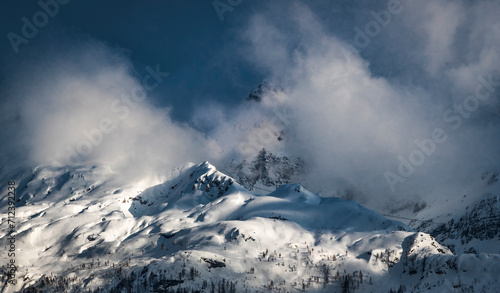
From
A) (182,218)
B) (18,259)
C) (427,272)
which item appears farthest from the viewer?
(182,218)

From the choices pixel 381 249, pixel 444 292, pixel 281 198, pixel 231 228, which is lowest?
pixel 444 292

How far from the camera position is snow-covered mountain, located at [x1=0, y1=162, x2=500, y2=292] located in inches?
2970

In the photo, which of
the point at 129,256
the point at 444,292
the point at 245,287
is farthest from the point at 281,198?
the point at 444,292

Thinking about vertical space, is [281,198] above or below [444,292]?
above

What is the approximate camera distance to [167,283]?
77.0 metres

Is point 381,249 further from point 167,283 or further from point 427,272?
point 167,283

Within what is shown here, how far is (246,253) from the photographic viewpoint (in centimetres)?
10419

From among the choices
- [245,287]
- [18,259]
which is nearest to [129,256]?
[18,259]

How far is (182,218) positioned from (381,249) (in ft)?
280

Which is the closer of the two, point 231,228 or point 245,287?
point 245,287

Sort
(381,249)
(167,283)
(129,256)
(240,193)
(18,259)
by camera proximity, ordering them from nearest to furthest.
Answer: (167,283) < (381,249) < (129,256) < (18,259) < (240,193)

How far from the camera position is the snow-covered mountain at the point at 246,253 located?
2970 inches

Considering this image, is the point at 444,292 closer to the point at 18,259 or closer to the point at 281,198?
the point at 281,198

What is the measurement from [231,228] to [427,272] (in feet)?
198
